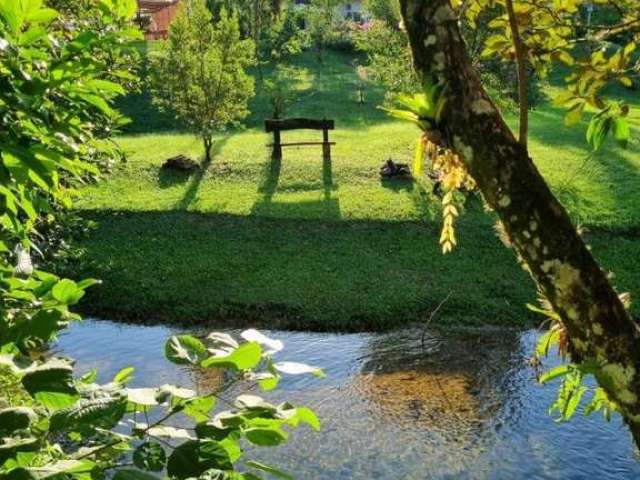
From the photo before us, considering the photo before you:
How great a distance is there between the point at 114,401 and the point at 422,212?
1142 cm

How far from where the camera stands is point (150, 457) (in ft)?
4.02

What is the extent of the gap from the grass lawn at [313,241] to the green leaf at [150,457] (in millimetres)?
8030

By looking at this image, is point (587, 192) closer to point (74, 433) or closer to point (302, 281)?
point (302, 281)

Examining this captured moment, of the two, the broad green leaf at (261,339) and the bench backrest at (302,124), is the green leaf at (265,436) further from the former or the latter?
the bench backrest at (302,124)

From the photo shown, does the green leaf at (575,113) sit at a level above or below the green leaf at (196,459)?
above

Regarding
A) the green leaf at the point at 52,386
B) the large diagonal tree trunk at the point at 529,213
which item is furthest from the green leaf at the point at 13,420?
the large diagonal tree trunk at the point at 529,213

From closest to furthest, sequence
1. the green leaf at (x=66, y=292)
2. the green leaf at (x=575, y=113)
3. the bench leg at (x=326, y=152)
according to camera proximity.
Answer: the green leaf at (x=66, y=292) → the green leaf at (x=575, y=113) → the bench leg at (x=326, y=152)

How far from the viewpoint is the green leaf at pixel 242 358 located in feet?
3.75

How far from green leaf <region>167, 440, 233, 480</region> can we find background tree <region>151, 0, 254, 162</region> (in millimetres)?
14552

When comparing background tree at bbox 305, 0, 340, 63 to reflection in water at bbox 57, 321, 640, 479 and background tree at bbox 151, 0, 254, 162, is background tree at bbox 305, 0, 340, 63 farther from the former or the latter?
reflection in water at bbox 57, 321, 640, 479

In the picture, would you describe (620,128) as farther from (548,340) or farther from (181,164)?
(181,164)

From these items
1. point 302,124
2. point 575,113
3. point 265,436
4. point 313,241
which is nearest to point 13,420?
point 265,436

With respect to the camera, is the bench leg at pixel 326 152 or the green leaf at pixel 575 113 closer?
the green leaf at pixel 575 113

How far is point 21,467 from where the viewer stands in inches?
43.9
